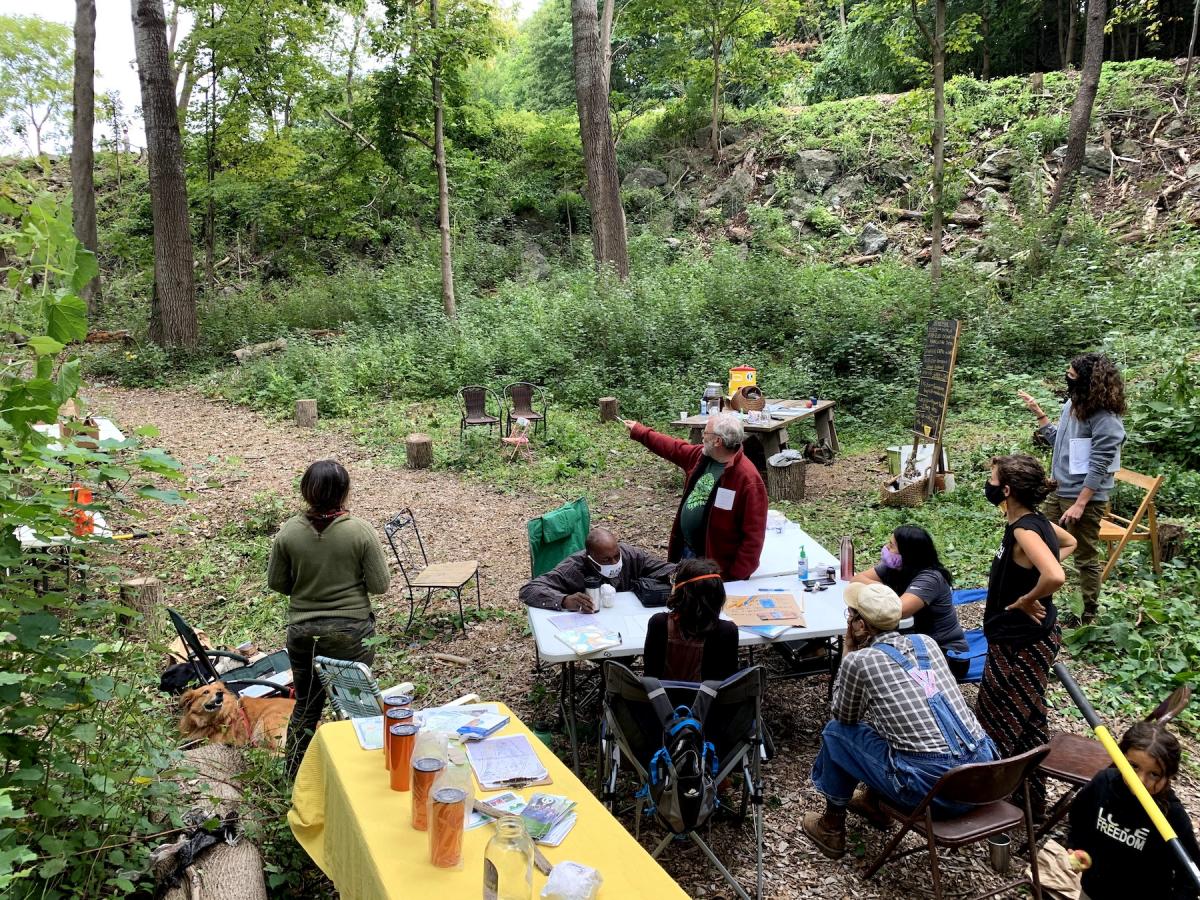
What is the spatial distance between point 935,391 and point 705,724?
5767 millimetres

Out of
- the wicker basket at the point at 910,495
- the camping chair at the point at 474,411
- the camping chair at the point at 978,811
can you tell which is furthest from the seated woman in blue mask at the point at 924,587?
the camping chair at the point at 474,411

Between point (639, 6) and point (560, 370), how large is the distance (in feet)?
37.6

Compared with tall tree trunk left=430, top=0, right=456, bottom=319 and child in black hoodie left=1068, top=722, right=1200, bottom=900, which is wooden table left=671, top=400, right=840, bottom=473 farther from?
tall tree trunk left=430, top=0, right=456, bottom=319

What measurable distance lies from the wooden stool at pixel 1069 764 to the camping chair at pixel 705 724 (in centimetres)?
121

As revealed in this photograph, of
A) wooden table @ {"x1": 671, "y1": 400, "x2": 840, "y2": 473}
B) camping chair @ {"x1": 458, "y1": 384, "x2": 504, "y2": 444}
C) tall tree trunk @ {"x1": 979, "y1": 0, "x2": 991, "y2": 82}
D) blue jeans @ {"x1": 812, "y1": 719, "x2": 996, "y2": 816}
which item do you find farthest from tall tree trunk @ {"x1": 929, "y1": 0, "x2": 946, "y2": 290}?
blue jeans @ {"x1": 812, "y1": 719, "x2": 996, "y2": 816}

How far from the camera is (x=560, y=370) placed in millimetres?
13633

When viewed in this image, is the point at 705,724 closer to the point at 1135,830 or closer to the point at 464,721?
the point at 464,721

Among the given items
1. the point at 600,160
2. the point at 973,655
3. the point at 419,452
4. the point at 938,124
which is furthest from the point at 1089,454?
the point at 600,160

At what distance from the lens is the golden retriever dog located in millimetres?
4215

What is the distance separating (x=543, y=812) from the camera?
2512mm

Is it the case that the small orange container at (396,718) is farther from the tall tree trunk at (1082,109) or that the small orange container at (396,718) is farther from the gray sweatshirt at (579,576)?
the tall tree trunk at (1082,109)

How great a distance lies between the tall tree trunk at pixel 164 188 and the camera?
544 inches

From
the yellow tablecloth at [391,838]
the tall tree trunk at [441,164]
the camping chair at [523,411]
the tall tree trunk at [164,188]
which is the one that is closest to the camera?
the yellow tablecloth at [391,838]

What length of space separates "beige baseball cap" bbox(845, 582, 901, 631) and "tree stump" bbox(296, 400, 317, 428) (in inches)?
389
